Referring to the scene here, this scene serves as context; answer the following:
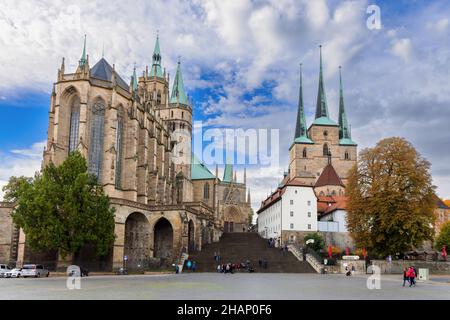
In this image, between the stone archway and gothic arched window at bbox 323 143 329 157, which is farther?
gothic arched window at bbox 323 143 329 157

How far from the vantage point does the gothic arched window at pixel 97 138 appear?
4906 cm

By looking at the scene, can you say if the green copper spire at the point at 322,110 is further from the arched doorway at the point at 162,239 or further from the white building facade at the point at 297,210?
the arched doorway at the point at 162,239

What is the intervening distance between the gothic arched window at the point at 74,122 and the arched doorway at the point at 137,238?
9.59 meters

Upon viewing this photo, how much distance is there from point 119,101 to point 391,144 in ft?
95.8

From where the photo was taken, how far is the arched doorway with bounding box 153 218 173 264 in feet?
171

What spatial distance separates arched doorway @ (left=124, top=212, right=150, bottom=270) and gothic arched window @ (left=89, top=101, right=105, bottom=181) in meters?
5.93

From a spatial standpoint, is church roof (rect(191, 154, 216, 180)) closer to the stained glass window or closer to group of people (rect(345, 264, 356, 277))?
the stained glass window

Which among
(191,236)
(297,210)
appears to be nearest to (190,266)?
(191,236)

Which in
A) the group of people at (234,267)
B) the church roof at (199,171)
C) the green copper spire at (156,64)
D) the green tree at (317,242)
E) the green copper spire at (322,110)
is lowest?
the group of people at (234,267)

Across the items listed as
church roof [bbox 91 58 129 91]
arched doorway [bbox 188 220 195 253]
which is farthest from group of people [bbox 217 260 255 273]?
church roof [bbox 91 58 129 91]

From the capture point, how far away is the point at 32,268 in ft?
113

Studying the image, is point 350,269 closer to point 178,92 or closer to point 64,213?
point 64,213

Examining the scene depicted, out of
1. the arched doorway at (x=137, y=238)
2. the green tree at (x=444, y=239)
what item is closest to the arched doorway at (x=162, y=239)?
the arched doorway at (x=137, y=238)
